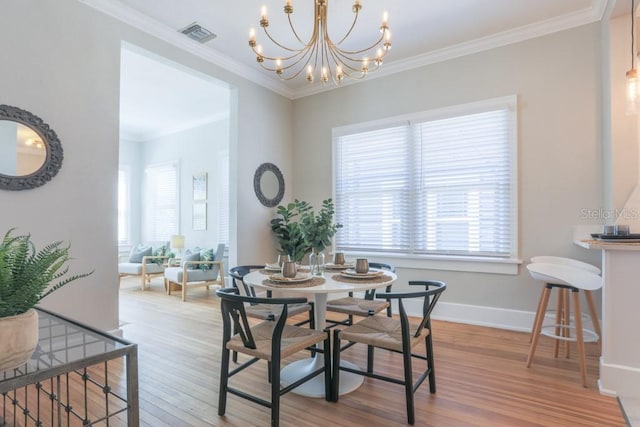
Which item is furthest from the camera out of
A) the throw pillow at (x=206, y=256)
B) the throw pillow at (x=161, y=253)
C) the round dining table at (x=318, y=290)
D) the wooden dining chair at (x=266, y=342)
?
the throw pillow at (x=161, y=253)

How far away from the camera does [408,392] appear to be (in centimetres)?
202

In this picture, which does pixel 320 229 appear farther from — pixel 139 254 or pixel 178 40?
pixel 139 254

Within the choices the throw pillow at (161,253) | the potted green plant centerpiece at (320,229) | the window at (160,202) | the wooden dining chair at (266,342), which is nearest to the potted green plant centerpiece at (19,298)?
the wooden dining chair at (266,342)

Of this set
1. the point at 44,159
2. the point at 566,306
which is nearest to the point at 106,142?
the point at 44,159

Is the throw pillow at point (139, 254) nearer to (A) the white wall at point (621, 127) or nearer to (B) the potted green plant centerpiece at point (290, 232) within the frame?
(B) the potted green plant centerpiece at point (290, 232)

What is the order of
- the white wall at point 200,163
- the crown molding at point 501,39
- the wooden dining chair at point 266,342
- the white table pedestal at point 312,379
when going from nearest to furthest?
the wooden dining chair at point 266,342 < the white table pedestal at point 312,379 < the crown molding at point 501,39 < the white wall at point 200,163

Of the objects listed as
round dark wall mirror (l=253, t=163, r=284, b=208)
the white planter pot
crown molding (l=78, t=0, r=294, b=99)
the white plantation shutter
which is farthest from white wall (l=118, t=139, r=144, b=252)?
the white planter pot

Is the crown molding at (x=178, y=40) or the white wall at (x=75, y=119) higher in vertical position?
the crown molding at (x=178, y=40)

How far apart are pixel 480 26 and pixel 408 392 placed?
3451 millimetres

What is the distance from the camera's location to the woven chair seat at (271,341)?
77.5 inches

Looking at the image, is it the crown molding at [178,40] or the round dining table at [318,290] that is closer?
the round dining table at [318,290]

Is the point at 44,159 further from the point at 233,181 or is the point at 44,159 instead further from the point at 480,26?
the point at 480,26

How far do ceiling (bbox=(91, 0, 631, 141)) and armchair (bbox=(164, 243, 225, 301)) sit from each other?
2.92 m

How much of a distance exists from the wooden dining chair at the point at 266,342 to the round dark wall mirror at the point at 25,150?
1.78 meters
